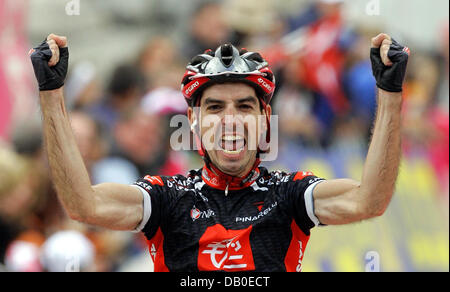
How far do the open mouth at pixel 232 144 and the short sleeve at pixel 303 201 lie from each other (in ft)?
1.36

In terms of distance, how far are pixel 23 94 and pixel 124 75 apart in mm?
1352

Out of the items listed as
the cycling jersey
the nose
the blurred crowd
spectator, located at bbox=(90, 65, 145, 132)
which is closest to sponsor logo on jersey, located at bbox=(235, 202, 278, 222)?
the cycling jersey

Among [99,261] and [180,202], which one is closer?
[180,202]

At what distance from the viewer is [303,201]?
214 inches

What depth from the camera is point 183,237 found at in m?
5.45

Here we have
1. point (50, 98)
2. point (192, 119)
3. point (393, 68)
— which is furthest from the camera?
point (192, 119)

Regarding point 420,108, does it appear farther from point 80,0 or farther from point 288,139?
point 80,0

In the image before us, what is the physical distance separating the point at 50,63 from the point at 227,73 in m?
1.21

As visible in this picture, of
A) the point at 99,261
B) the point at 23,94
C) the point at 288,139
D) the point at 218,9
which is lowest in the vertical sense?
the point at 99,261

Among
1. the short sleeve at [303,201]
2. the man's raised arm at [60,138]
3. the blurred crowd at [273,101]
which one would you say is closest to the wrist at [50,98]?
the man's raised arm at [60,138]

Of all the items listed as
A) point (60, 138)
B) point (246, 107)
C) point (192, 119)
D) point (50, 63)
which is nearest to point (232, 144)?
point (246, 107)

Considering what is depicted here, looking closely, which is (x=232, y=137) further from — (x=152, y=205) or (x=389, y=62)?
(x=389, y=62)

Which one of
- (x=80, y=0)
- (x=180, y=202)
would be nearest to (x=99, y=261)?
(x=80, y=0)

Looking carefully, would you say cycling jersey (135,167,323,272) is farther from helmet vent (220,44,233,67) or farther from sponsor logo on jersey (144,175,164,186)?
helmet vent (220,44,233,67)
